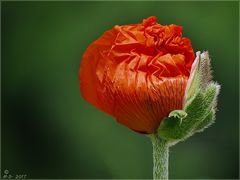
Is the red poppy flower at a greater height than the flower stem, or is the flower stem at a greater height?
the red poppy flower

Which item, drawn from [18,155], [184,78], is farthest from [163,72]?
[18,155]

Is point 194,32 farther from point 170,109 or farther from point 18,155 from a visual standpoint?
point 170,109

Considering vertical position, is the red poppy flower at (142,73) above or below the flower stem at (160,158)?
above

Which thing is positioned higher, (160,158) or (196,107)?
(196,107)
